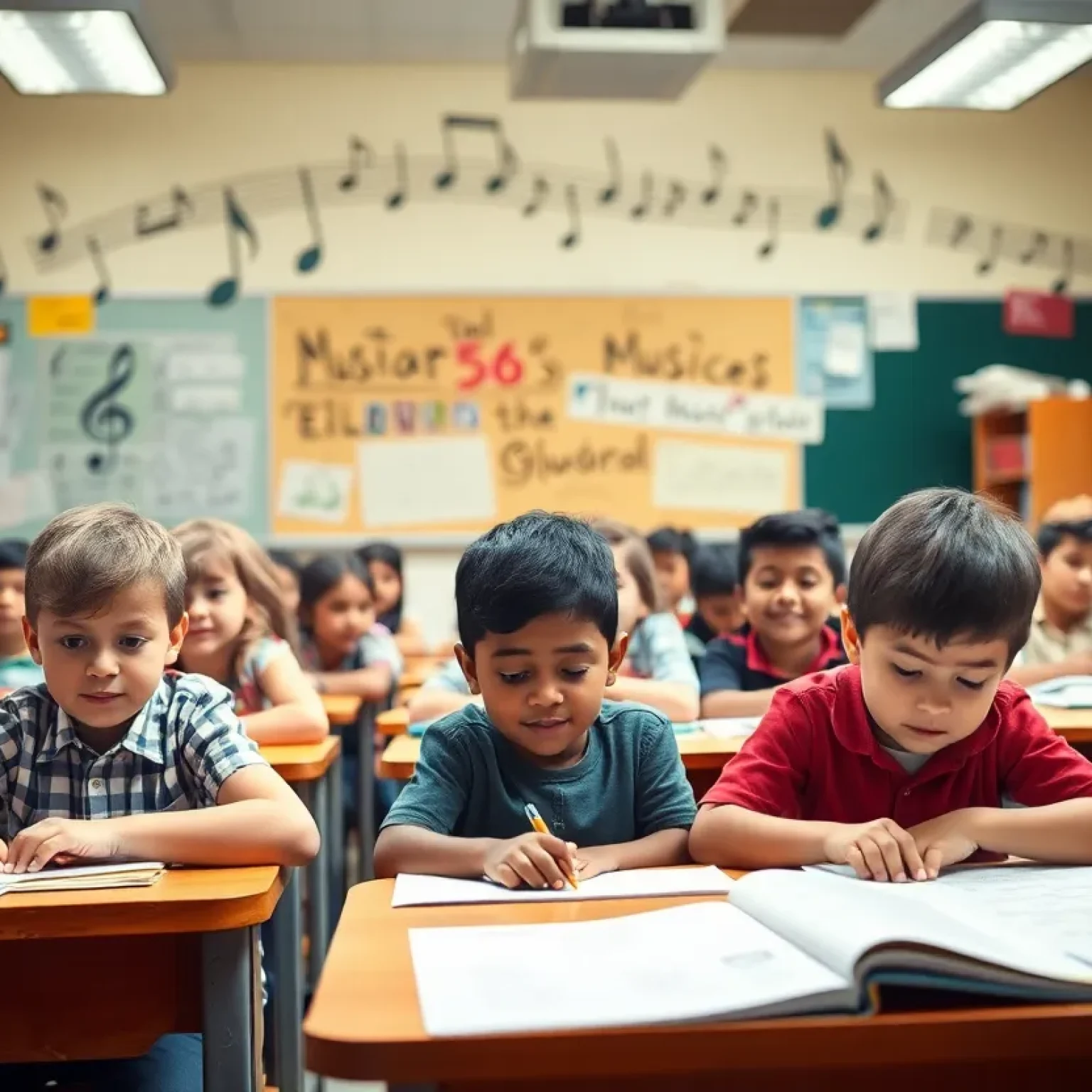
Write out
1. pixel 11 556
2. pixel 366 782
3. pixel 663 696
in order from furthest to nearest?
pixel 366 782 → pixel 11 556 → pixel 663 696

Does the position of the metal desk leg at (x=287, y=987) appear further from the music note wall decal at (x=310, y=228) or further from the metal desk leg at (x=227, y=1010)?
the music note wall decal at (x=310, y=228)

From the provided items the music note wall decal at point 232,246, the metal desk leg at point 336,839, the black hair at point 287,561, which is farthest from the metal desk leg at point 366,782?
the music note wall decal at point 232,246

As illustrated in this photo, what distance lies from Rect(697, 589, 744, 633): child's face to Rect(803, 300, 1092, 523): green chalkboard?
211 centimetres

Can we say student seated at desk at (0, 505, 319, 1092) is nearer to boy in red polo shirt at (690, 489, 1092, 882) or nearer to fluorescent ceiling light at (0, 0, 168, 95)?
boy in red polo shirt at (690, 489, 1092, 882)

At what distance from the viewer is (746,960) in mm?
834

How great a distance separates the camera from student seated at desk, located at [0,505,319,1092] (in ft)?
4.73

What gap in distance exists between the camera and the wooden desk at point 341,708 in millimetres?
2703

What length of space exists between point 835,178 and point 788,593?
3.66 m

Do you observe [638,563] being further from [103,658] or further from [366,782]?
[103,658]

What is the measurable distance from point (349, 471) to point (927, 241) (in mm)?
2693

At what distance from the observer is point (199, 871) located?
1.29m

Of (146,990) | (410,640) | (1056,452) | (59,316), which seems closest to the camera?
(146,990)

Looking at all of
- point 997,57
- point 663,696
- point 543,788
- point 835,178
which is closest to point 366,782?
point 663,696

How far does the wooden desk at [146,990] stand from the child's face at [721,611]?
2.42 metres
